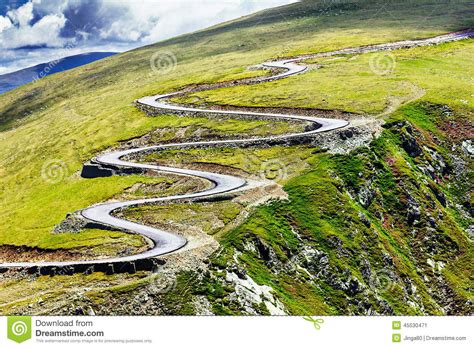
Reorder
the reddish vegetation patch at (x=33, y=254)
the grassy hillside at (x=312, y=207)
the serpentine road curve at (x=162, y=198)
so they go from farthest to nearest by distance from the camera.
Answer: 1. the reddish vegetation patch at (x=33, y=254)
2. the grassy hillside at (x=312, y=207)
3. the serpentine road curve at (x=162, y=198)

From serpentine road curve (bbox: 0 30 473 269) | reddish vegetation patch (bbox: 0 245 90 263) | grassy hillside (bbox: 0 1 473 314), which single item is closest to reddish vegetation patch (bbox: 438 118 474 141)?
grassy hillside (bbox: 0 1 473 314)

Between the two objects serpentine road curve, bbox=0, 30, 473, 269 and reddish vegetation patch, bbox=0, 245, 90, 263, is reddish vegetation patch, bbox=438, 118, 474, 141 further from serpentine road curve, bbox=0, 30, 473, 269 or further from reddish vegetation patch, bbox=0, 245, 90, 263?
reddish vegetation patch, bbox=0, 245, 90, 263

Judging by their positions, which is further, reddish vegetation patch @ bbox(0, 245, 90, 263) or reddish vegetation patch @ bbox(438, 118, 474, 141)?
reddish vegetation patch @ bbox(438, 118, 474, 141)

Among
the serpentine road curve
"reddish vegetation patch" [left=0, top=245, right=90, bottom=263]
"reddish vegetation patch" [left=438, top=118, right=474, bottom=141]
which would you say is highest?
the serpentine road curve

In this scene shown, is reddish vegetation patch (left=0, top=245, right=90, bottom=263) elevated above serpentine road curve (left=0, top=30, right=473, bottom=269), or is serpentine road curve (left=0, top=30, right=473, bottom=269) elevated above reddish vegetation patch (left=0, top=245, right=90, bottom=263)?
serpentine road curve (left=0, top=30, right=473, bottom=269)

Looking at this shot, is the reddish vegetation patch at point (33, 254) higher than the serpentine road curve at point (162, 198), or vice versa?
the serpentine road curve at point (162, 198)

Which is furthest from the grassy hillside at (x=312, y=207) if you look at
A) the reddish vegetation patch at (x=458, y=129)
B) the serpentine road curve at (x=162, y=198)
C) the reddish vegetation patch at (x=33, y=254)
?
the serpentine road curve at (x=162, y=198)

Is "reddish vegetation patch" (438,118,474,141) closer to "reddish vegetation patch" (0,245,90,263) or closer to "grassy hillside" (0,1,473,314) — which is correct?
"grassy hillside" (0,1,473,314)

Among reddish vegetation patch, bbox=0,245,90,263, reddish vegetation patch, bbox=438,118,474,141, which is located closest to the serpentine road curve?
reddish vegetation patch, bbox=0,245,90,263

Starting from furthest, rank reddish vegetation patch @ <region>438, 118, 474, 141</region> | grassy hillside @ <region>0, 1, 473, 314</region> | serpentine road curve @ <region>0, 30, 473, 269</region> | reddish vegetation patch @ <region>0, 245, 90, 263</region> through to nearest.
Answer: reddish vegetation patch @ <region>438, 118, 474, 141</region>
reddish vegetation patch @ <region>0, 245, 90, 263</region>
grassy hillside @ <region>0, 1, 473, 314</region>
serpentine road curve @ <region>0, 30, 473, 269</region>

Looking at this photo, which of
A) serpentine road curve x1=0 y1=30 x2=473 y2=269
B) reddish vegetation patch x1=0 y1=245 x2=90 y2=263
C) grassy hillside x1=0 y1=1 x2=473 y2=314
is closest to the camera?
serpentine road curve x1=0 y1=30 x2=473 y2=269

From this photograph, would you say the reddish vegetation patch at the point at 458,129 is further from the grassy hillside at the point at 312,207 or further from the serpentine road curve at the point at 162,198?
the serpentine road curve at the point at 162,198

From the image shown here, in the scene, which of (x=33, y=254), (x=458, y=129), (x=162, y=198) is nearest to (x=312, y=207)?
(x=162, y=198)

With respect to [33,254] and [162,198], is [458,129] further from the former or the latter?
[33,254]
